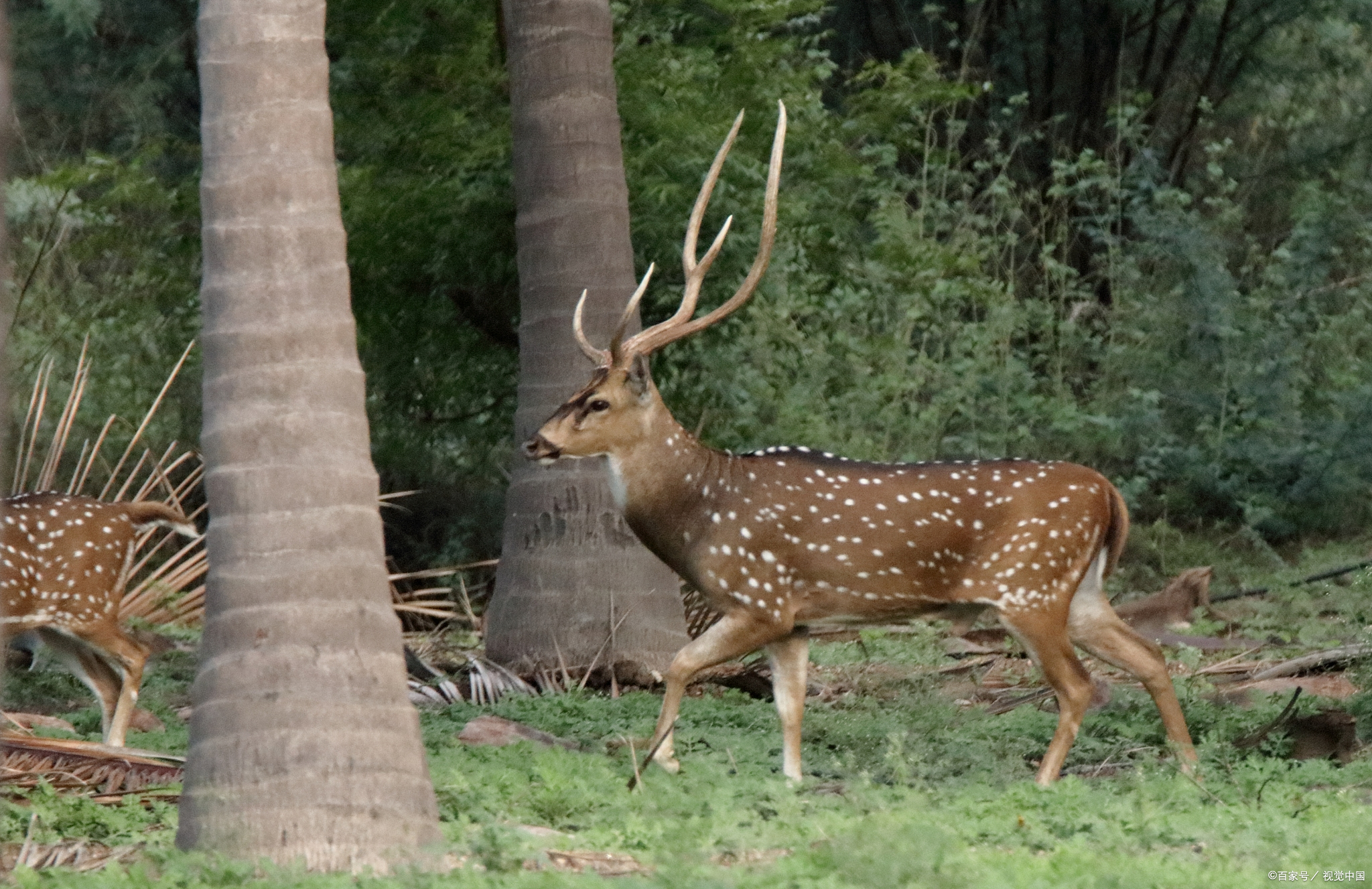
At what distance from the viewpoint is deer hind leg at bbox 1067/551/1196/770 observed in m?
8.73

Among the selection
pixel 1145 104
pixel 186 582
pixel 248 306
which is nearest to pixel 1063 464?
pixel 248 306

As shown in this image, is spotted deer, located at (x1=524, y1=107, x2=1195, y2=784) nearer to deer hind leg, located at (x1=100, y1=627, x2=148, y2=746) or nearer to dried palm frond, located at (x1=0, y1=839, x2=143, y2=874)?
deer hind leg, located at (x1=100, y1=627, x2=148, y2=746)

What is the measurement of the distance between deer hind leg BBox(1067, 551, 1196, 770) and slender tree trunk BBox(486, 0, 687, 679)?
105 inches

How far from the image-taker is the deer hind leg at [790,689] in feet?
27.3

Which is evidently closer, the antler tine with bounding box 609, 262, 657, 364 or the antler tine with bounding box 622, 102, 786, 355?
the antler tine with bounding box 609, 262, 657, 364

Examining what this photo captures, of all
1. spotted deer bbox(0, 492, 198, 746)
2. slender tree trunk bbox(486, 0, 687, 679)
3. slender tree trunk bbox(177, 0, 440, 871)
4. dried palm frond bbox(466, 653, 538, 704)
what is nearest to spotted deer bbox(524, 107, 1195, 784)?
slender tree trunk bbox(486, 0, 687, 679)

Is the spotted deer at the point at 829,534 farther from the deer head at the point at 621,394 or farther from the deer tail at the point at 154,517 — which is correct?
the deer tail at the point at 154,517

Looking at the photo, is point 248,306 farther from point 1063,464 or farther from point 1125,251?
point 1125,251

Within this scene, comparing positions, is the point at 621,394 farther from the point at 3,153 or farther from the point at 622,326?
the point at 3,153

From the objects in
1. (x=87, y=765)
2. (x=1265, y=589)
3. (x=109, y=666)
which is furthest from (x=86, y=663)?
(x=1265, y=589)

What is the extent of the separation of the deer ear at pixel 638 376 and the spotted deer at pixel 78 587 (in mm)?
2683

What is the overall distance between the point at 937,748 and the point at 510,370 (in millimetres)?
5211

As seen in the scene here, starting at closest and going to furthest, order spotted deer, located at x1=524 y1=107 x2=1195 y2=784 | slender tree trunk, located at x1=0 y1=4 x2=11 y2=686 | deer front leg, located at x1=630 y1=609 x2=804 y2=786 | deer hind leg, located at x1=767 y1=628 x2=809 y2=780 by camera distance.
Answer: slender tree trunk, located at x1=0 y1=4 x2=11 y2=686 → deer hind leg, located at x1=767 y1=628 x2=809 y2=780 → deer front leg, located at x1=630 y1=609 x2=804 y2=786 → spotted deer, located at x1=524 y1=107 x2=1195 y2=784

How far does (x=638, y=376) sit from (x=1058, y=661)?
2.33 metres
